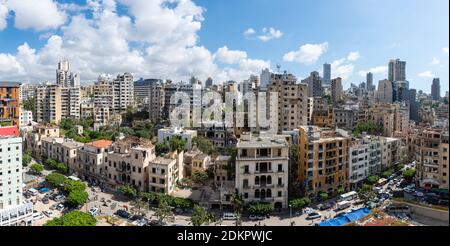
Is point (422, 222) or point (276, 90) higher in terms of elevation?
point (276, 90)

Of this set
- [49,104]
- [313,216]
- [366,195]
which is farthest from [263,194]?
[49,104]

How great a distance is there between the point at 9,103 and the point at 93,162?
4751mm

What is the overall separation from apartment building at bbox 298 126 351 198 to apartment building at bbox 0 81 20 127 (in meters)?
8.62

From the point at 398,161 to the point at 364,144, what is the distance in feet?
6.81

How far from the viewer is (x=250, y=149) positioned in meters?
5.86

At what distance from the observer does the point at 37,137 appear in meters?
9.80

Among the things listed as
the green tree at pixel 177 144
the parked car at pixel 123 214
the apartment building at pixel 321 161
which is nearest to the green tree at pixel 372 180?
the apartment building at pixel 321 161

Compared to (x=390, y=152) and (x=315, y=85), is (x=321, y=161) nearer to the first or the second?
(x=390, y=152)

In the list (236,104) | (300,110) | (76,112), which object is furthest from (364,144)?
(76,112)

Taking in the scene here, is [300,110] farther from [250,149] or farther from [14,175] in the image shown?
[14,175]

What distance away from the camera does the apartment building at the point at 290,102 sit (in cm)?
1016

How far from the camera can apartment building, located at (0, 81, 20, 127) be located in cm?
1036

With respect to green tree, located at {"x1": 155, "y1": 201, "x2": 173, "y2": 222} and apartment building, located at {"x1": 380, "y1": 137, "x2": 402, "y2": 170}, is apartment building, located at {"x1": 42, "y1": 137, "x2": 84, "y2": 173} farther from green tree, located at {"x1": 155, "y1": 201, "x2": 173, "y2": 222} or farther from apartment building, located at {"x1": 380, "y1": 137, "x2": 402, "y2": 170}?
apartment building, located at {"x1": 380, "y1": 137, "x2": 402, "y2": 170}

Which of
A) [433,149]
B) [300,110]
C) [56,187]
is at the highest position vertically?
[300,110]
